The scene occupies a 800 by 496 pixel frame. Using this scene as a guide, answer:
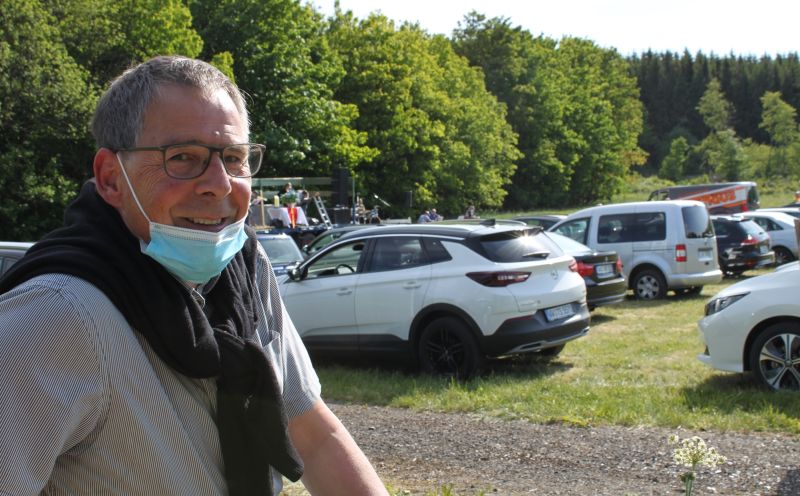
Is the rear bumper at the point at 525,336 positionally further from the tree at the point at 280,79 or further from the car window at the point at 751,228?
the tree at the point at 280,79

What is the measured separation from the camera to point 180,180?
1789 millimetres

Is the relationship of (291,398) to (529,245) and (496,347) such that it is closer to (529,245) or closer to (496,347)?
(496,347)

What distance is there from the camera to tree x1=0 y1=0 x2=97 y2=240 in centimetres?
2842

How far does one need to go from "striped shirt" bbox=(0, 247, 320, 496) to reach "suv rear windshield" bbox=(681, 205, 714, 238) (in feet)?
54.0

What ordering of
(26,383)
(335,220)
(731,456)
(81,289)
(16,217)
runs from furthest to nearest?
(335,220)
(16,217)
(731,456)
(81,289)
(26,383)

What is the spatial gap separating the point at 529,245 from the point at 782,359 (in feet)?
9.77

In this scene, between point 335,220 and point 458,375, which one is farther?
point 335,220

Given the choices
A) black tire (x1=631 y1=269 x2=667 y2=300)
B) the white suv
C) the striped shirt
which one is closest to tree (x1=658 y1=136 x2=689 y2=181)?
black tire (x1=631 y1=269 x2=667 y2=300)

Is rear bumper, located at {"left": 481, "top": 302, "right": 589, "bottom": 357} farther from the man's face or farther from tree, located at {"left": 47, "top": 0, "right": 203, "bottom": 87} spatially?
tree, located at {"left": 47, "top": 0, "right": 203, "bottom": 87}

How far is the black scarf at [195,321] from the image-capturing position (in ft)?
5.31

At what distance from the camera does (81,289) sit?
61.5 inches

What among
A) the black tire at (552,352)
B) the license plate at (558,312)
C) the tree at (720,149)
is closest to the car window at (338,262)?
the license plate at (558,312)

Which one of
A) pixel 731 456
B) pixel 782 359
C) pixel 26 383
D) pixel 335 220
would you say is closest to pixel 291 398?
pixel 26 383

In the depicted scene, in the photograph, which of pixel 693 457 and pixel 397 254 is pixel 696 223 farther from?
pixel 693 457
